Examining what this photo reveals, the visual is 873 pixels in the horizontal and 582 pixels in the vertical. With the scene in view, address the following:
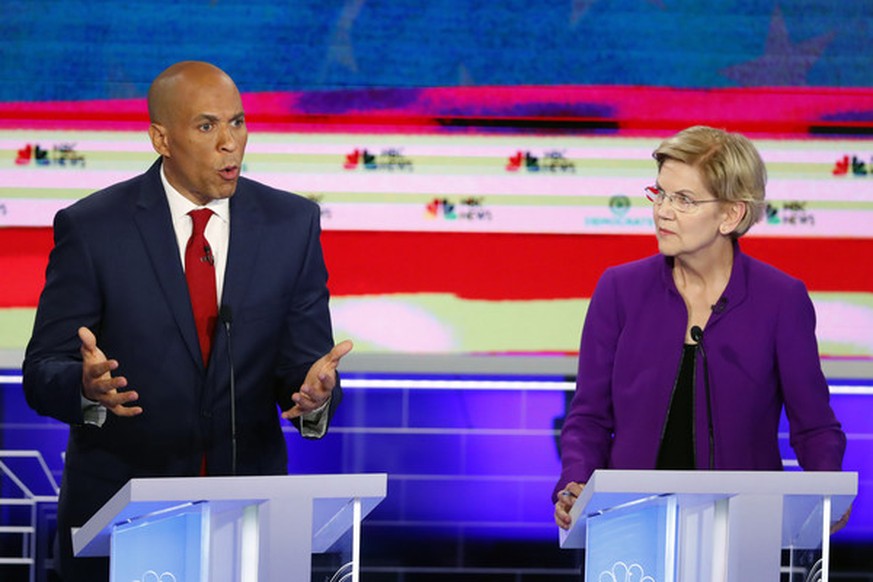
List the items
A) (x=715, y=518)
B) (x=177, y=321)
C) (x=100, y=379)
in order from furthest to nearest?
(x=177, y=321) → (x=100, y=379) → (x=715, y=518)

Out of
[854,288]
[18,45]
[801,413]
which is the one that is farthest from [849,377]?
[18,45]

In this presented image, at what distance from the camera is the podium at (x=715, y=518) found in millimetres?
2264

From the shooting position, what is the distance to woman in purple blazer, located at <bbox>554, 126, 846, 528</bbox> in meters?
2.97

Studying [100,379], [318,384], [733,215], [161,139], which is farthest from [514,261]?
[100,379]

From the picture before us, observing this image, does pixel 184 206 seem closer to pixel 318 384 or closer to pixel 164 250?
pixel 164 250

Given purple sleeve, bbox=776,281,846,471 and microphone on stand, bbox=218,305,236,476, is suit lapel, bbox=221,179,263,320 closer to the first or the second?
microphone on stand, bbox=218,305,236,476

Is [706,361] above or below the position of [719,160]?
below

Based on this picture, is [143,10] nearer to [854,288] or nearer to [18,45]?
[18,45]

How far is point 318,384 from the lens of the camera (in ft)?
9.14

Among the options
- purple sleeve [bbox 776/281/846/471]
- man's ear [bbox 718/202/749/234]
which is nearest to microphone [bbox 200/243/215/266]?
man's ear [bbox 718/202/749/234]

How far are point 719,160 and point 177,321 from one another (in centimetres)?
107

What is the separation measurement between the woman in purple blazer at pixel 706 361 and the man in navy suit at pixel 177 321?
540 millimetres

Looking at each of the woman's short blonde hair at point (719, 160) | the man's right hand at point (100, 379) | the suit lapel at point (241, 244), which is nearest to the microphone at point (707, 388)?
the woman's short blonde hair at point (719, 160)

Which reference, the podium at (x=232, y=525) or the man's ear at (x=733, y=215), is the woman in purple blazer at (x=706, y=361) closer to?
the man's ear at (x=733, y=215)
